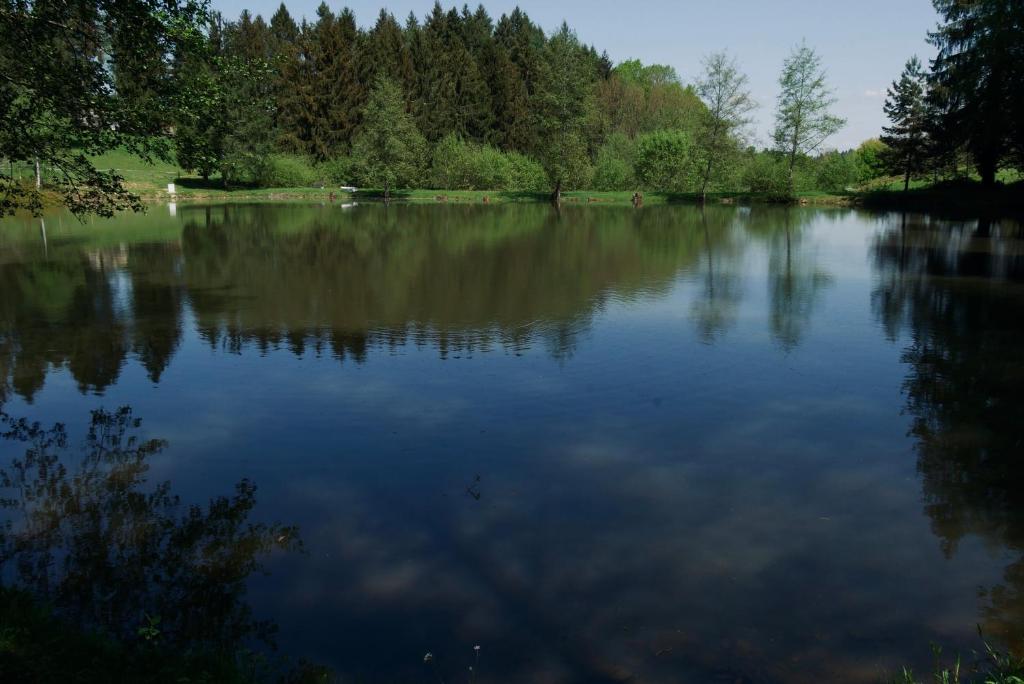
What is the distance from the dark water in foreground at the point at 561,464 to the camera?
540 centimetres

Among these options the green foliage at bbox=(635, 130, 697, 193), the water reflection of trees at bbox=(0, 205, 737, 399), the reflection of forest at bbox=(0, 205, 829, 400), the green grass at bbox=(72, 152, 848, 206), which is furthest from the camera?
the green foliage at bbox=(635, 130, 697, 193)

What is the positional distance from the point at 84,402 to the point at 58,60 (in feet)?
16.0

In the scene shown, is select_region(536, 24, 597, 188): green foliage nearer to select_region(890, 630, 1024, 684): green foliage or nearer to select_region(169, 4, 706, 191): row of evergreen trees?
select_region(169, 4, 706, 191): row of evergreen trees

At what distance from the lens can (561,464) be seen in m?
8.26

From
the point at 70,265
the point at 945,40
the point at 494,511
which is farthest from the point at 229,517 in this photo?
the point at 945,40

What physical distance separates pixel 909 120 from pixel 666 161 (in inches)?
880

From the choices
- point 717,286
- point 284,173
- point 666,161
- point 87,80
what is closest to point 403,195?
point 284,173

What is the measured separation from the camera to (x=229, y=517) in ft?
23.1

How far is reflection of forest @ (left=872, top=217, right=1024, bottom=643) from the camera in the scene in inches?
269

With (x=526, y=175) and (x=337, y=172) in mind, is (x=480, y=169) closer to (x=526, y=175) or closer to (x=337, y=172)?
(x=526, y=175)

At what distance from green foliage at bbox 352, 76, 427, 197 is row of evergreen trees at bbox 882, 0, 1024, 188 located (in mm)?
42303

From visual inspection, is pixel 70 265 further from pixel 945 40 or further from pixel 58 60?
pixel 945 40

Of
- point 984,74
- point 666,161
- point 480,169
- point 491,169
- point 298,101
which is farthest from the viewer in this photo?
point 298,101

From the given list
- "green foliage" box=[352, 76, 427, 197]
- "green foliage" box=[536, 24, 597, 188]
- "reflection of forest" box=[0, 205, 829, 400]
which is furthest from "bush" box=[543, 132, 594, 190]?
"reflection of forest" box=[0, 205, 829, 400]
